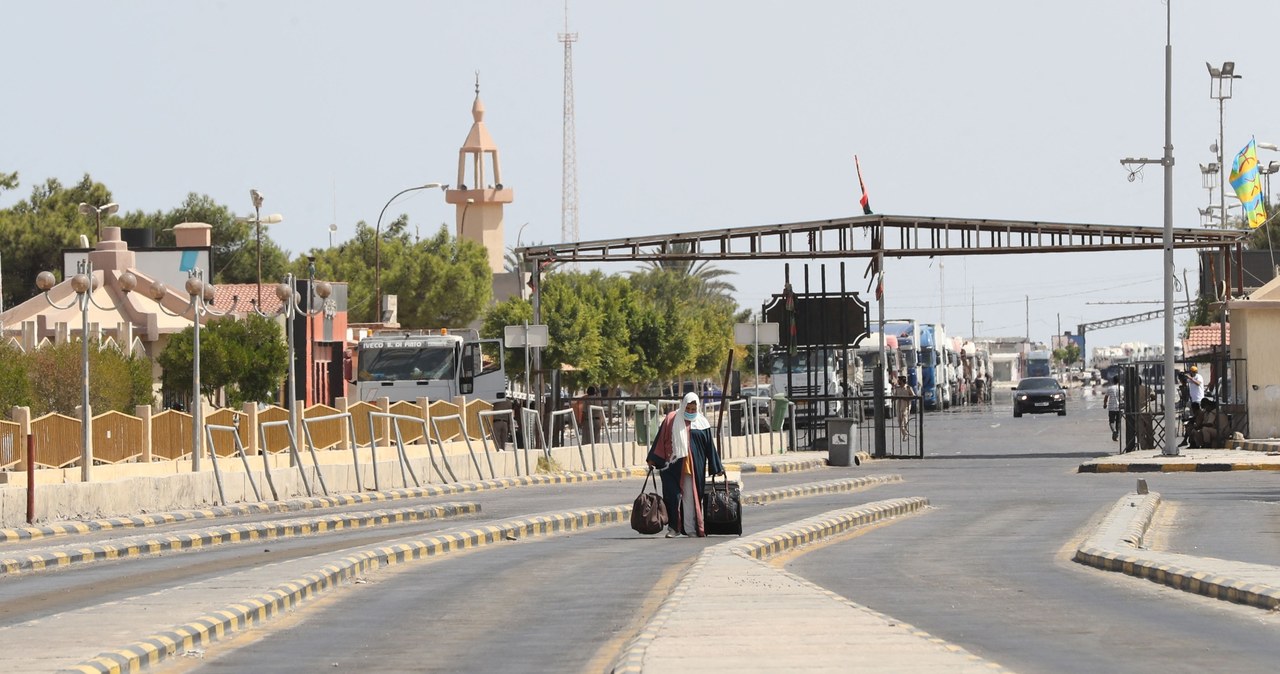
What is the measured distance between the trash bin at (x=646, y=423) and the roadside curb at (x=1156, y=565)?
20.1 metres

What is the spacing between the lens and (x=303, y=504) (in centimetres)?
2956

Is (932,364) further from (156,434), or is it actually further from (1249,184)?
(156,434)

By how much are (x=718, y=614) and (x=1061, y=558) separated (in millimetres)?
7782

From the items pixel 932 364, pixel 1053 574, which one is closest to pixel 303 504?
pixel 1053 574

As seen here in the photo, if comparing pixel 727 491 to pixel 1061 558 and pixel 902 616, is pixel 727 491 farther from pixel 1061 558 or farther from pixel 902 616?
pixel 902 616

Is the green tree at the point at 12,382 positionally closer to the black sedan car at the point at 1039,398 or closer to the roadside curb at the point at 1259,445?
the roadside curb at the point at 1259,445

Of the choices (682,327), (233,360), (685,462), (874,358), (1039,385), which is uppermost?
(682,327)

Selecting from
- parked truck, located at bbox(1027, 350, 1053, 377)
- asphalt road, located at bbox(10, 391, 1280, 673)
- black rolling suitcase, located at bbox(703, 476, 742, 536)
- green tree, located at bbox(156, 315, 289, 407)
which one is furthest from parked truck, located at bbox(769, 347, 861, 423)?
parked truck, located at bbox(1027, 350, 1053, 377)

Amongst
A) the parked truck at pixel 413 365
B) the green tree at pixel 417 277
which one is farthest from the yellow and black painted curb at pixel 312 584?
the green tree at pixel 417 277

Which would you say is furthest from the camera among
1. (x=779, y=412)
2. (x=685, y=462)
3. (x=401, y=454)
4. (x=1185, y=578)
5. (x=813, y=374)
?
(x=813, y=374)

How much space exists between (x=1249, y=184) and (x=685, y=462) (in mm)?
44644

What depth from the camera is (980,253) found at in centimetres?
4544

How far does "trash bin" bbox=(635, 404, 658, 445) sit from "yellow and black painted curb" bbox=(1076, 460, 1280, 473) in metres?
9.37

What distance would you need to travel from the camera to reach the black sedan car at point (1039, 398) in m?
78.1
